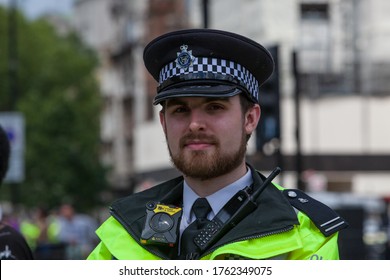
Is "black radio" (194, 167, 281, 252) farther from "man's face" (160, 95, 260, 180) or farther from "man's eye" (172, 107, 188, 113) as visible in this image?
"man's eye" (172, 107, 188, 113)

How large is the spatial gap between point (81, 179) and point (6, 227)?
40785mm

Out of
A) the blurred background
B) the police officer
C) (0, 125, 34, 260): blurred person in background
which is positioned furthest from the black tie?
the blurred background

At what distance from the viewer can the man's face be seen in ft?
12.2

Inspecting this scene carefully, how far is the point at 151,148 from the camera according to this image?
4872cm

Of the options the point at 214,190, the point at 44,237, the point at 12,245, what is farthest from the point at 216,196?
the point at 44,237

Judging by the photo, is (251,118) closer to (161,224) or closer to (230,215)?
(230,215)

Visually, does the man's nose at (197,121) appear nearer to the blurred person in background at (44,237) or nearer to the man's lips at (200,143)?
the man's lips at (200,143)

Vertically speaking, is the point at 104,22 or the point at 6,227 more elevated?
the point at 104,22

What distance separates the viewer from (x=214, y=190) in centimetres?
386

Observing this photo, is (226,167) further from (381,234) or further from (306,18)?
(306,18)

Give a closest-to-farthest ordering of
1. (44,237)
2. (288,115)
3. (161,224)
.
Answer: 1. (161,224)
2. (44,237)
3. (288,115)

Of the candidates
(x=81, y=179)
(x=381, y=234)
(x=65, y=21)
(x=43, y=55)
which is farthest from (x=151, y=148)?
(x=65, y=21)

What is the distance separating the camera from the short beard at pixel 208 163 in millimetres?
3736

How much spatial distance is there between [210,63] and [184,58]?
0.28 feet
